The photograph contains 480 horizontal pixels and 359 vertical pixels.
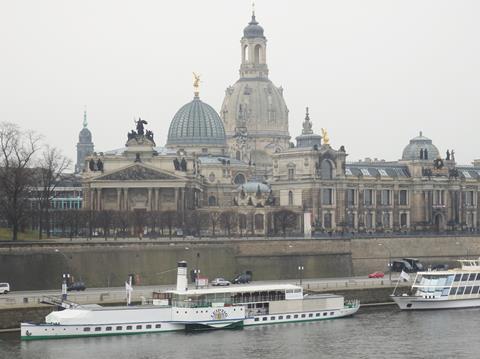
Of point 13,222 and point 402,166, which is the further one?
point 402,166

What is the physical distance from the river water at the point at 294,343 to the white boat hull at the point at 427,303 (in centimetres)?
607

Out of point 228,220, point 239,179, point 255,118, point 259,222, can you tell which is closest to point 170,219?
point 228,220

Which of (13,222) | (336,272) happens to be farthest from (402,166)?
(13,222)

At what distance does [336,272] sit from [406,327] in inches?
1307

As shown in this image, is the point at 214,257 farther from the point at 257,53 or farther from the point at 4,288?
the point at 257,53

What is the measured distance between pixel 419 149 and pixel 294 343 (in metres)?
88.6

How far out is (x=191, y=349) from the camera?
70.2 metres

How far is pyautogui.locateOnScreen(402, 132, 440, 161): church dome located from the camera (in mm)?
157250

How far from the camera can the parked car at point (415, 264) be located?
113375mm

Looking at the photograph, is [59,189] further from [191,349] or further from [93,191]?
[191,349]

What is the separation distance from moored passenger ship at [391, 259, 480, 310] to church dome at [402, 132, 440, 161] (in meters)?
65.7

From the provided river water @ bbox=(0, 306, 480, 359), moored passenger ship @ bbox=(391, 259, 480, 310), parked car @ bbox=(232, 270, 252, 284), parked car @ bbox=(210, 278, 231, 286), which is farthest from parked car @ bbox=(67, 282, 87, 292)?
moored passenger ship @ bbox=(391, 259, 480, 310)

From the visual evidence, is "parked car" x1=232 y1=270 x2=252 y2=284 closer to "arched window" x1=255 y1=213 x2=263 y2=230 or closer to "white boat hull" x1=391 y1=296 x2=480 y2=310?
"white boat hull" x1=391 y1=296 x2=480 y2=310

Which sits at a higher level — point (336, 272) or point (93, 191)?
point (93, 191)
